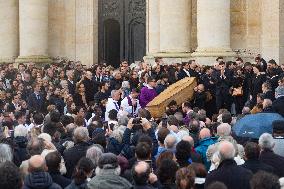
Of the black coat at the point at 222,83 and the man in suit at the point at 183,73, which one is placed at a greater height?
the man in suit at the point at 183,73

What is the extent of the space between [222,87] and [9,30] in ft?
46.1

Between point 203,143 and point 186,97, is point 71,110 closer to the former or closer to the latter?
point 186,97

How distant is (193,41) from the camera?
2736 centimetres

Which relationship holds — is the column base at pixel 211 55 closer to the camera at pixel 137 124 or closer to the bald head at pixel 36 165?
the camera at pixel 137 124

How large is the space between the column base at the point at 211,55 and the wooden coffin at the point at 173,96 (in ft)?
11.6

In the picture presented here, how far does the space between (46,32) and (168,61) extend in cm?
699

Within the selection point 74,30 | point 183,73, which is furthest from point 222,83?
point 74,30

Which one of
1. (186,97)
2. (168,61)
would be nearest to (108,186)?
(186,97)

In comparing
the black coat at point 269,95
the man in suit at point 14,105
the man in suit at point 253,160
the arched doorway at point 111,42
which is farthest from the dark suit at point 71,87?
the man in suit at point 253,160

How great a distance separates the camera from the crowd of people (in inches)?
349

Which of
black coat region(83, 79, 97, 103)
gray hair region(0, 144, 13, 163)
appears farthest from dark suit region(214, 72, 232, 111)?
gray hair region(0, 144, 13, 163)

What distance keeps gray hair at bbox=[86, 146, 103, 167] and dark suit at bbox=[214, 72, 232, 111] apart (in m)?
11.0

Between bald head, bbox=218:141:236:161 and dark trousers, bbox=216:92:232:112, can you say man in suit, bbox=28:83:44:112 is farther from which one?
bald head, bbox=218:141:236:161

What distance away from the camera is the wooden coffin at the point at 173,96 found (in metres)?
19.6
